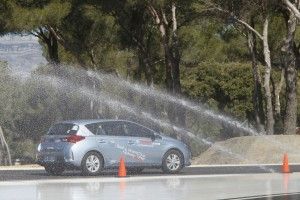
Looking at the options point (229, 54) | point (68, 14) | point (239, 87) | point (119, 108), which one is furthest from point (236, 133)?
point (68, 14)

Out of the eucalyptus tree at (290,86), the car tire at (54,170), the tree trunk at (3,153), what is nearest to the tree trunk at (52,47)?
the tree trunk at (3,153)

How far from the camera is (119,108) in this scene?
56188 millimetres

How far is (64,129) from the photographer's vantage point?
23.6m

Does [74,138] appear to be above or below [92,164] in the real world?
above

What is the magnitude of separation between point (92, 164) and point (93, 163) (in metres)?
0.05

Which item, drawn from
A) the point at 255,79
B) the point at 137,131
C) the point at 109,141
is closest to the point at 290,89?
the point at 255,79

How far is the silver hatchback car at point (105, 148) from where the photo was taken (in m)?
23.1

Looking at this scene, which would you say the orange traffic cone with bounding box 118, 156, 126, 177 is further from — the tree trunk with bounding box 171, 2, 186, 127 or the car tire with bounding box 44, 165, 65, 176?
the tree trunk with bounding box 171, 2, 186, 127

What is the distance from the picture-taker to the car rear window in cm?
2336

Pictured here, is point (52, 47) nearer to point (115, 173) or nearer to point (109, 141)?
point (115, 173)

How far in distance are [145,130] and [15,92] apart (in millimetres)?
29552

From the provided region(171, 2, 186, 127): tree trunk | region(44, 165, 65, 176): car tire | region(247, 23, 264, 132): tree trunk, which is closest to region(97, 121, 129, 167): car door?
region(44, 165, 65, 176): car tire

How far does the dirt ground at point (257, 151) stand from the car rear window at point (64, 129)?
987 cm

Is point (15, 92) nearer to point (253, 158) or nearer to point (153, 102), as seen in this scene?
point (153, 102)
